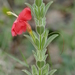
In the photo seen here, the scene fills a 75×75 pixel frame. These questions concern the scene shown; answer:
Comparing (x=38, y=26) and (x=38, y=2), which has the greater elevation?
(x=38, y=2)

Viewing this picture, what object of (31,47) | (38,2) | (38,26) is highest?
(38,2)

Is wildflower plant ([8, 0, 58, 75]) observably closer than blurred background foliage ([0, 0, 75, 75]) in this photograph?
Yes

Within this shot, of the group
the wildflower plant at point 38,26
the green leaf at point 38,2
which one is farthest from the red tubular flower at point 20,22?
the green leaf at point 38,2

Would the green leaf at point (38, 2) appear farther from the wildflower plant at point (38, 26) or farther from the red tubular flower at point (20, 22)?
the red tubular flower at point (20, 22)

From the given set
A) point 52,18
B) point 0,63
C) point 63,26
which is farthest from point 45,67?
point 52,18

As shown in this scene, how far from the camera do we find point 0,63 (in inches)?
157

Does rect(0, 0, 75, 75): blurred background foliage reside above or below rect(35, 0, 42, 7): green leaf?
below

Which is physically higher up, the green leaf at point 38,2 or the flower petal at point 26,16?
the green leaf at point 38,2

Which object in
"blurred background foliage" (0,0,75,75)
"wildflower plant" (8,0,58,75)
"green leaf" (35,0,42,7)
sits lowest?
"blurred background foliage" (0,0,75,75)

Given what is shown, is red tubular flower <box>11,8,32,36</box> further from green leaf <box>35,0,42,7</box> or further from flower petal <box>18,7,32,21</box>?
green leaf <box>35,0,42,7</box>

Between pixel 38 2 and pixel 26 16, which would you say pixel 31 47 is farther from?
pixel 38 2

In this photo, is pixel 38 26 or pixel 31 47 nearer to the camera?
pixel 38 26

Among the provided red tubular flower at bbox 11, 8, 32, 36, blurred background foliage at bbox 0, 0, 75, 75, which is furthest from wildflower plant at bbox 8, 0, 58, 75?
blurred background foliage at bbox 0, 0, 75, 75

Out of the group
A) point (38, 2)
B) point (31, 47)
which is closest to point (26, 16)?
point (38, 2)
